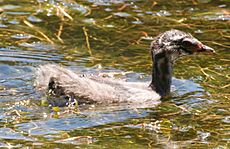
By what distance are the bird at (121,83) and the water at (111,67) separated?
0.17m

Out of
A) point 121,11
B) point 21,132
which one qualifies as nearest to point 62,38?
point 121,11

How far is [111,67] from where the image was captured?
1194 cm

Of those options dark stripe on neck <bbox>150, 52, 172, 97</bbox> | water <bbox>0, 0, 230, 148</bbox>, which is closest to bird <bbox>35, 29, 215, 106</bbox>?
dark stripe on neck <bbox>150, 52, 172, 97</bbox>

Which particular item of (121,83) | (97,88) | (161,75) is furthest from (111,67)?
(97,88)

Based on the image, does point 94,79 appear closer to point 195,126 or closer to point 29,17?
point 195,126

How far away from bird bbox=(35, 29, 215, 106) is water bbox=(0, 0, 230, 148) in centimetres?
17

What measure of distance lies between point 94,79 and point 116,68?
49.2 inches

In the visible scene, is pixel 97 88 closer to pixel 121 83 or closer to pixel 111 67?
pixel 121 83

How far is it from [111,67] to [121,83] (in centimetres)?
136

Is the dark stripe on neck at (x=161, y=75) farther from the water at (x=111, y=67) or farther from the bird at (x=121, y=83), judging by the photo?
the water at (x=111, y=67)

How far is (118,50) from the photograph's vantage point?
12.8 m

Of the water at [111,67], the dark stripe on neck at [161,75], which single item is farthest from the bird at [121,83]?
the water at [111,67]

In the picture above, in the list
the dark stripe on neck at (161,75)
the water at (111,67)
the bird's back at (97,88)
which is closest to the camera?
the water at (111,67)

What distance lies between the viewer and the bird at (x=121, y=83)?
33.8 feet
